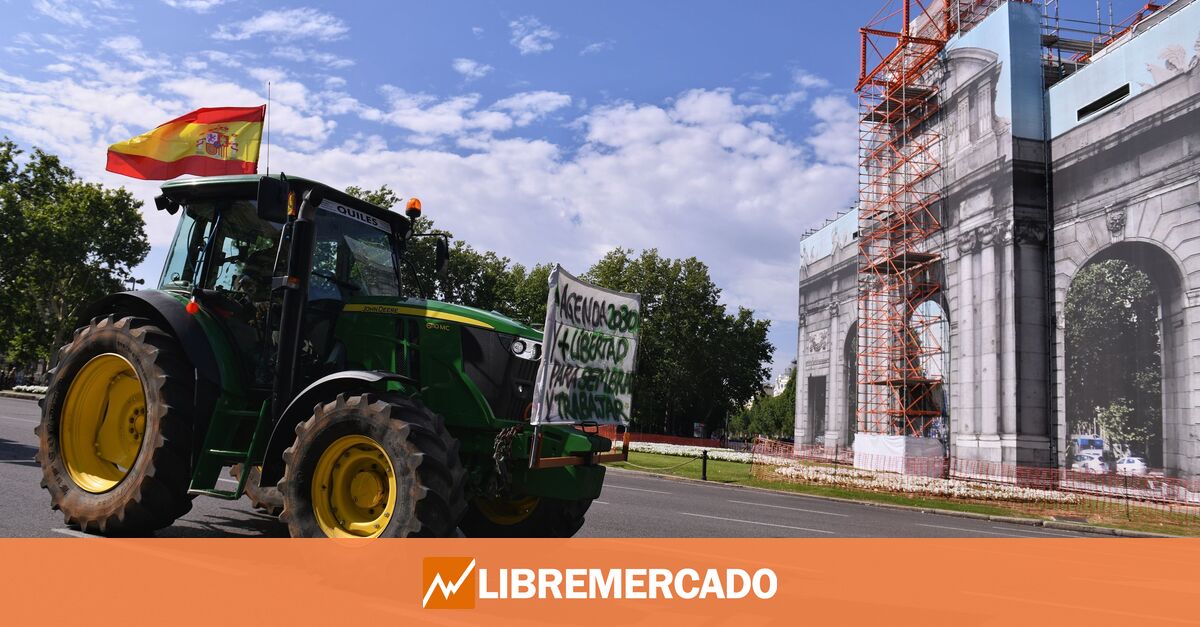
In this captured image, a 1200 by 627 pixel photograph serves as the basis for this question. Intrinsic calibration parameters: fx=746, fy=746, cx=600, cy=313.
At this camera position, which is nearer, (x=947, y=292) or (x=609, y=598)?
(x=609, y=598)

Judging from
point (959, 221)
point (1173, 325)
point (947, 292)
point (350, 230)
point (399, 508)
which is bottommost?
point (399, 508)

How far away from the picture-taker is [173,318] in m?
6.18

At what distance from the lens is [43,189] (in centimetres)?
4647

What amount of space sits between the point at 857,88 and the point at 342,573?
3773 centimetres

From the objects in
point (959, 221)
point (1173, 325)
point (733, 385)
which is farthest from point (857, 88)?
point (733, 385)

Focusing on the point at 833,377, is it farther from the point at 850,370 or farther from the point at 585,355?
the point at 585,355

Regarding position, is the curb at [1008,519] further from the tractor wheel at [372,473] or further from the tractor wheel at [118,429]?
the tractor wheel at [118,429]

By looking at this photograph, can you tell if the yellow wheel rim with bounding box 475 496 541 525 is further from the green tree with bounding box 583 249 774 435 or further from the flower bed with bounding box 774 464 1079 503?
the green tree with bounding box 583 249 774 435

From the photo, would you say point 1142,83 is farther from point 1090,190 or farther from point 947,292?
point 947,292

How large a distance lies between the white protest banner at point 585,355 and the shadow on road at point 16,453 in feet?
30.0

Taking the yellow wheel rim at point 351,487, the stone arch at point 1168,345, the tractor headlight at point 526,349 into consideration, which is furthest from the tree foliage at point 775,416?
the yellow wheel rim at point 351,487

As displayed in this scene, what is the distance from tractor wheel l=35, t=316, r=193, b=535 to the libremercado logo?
97.5 inches

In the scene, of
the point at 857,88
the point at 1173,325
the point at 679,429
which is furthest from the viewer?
the point at 679,429

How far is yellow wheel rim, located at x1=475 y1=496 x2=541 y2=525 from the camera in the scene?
263 inches
